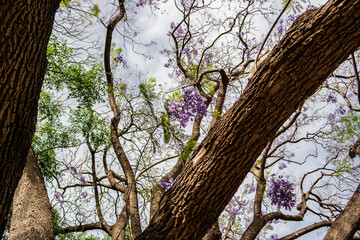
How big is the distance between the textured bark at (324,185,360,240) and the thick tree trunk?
8.88 ft

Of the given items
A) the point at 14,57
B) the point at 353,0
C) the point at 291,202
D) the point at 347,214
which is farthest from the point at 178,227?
the point at 291,202

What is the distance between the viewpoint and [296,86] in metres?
1.51

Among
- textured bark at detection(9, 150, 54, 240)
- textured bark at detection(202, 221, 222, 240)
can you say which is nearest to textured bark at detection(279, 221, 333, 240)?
textured bark at detection(202, 221, 222, 240)

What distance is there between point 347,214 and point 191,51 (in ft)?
10.1

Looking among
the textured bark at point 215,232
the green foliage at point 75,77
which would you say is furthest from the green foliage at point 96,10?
the textured bark at point 215,232

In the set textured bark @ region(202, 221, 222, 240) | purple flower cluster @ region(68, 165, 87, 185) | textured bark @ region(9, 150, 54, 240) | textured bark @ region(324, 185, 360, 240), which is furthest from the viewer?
purple flower cluster @ region(68, 165, 87, 185)

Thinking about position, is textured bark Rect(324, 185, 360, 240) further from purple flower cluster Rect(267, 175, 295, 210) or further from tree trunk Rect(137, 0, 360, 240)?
tree trunk Rect(137, 0, 360, 240)

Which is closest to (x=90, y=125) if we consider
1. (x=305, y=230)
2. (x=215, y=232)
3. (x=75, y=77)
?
(x=75, y=77)

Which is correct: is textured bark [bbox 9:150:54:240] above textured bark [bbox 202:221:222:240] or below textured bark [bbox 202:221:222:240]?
below

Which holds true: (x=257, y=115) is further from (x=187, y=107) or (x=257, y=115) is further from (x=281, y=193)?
(x=281, y=193)

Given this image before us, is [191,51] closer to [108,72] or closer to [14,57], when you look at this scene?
[108,72]

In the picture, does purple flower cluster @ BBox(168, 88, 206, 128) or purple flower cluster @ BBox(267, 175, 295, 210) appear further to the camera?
purple flower cluster @ BBox(267, 175, 295, 210)

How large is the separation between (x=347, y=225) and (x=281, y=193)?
41.1 inches

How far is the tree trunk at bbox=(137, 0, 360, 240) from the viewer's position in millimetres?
1460
